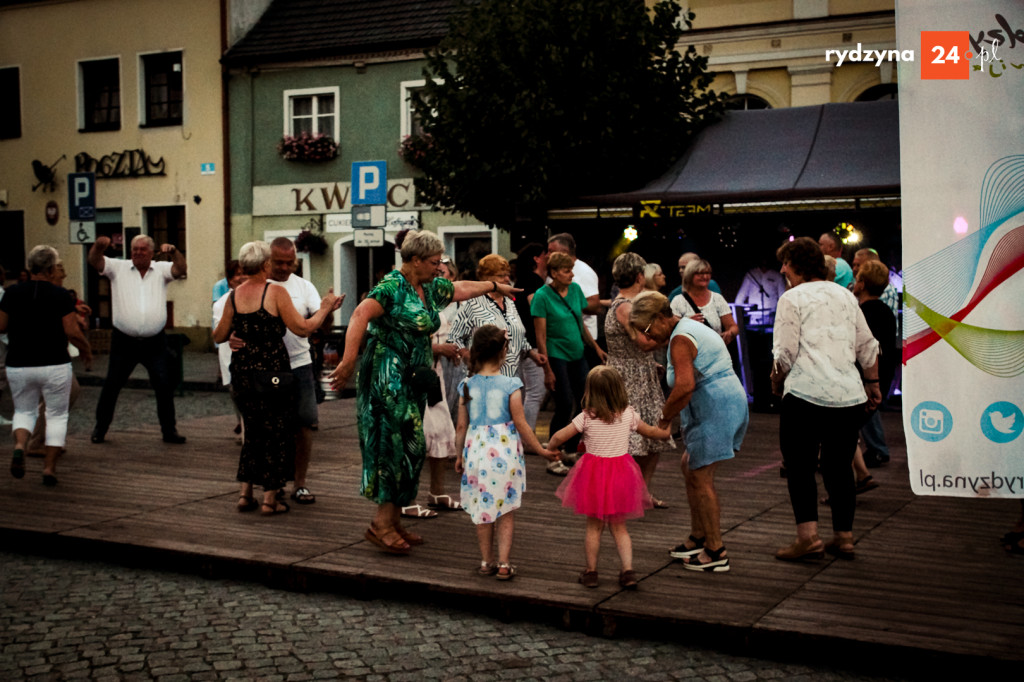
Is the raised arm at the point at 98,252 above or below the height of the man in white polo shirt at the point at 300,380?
above

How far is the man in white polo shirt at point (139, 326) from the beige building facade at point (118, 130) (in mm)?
14812

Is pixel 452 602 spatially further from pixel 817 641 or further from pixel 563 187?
pixel 563 187

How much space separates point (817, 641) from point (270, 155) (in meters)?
21.9

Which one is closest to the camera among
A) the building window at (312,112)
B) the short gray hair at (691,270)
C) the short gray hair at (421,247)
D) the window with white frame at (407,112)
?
the short gray hair at (421,247)

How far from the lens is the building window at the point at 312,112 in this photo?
24.6 metres

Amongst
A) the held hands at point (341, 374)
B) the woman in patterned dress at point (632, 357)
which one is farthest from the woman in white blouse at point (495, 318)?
the held hands at point (341, 374)

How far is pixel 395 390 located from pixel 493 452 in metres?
0.87

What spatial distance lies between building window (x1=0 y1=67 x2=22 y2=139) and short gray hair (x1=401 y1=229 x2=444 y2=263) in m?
24.4

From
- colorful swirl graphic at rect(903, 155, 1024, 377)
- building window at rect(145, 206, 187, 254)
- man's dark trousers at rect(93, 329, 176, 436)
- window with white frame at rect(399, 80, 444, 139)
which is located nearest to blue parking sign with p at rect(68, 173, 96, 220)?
man's dark trousers at rect(93, 329, 176, 436)

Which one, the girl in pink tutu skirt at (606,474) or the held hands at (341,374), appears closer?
the girl in pink tutu skirt at (606,474)

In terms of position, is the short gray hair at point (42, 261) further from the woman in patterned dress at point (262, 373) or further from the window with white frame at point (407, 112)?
the window with white frame at point (407, 112)

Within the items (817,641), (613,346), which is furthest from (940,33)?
(613,346)

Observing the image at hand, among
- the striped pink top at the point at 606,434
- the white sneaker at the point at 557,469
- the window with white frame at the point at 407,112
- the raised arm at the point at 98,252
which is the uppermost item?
the window with white frame at the point at 407,112

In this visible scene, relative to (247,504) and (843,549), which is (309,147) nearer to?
(247,504)
